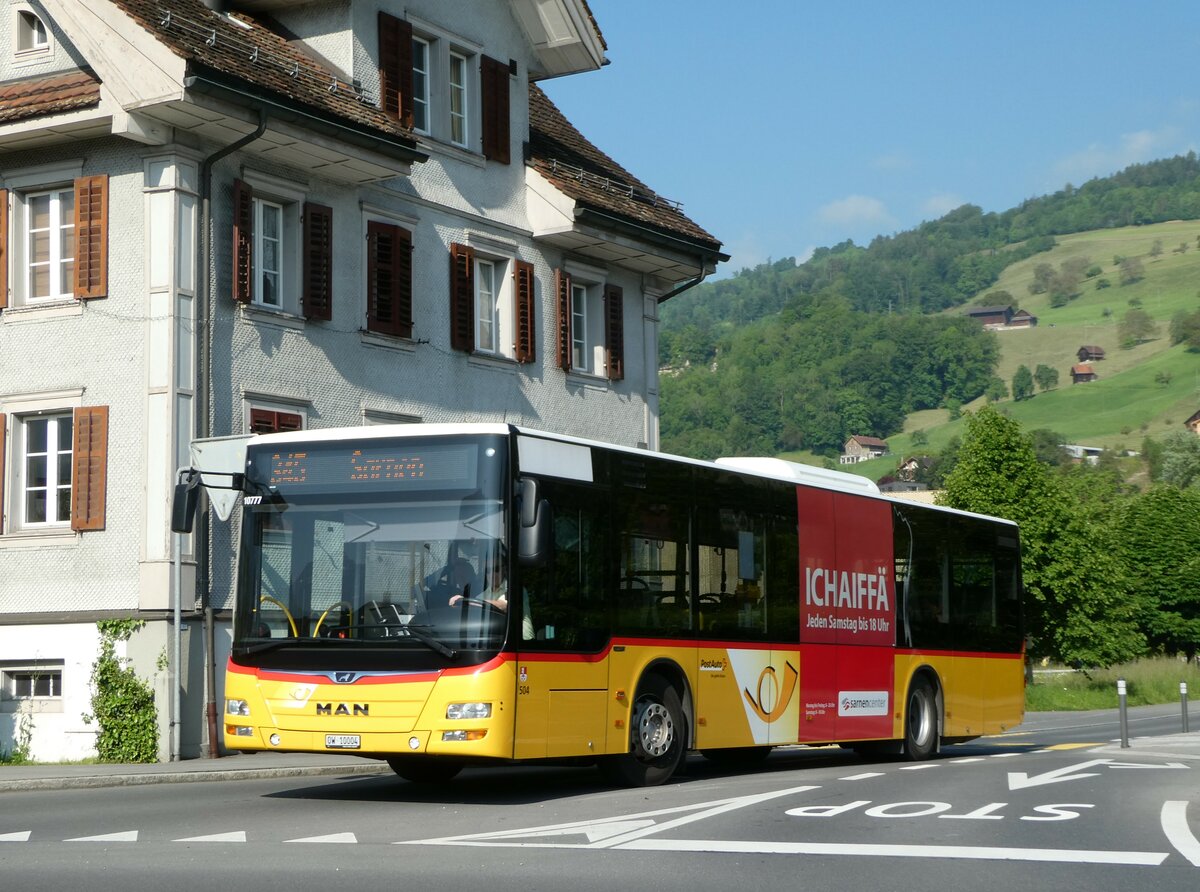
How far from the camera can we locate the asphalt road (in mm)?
9188

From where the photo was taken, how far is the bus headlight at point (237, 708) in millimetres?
13875

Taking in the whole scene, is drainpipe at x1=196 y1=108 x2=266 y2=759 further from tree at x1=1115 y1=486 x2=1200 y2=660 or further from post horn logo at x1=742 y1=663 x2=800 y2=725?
tree at x1=1115 y1=486 x2=1200 y2=660

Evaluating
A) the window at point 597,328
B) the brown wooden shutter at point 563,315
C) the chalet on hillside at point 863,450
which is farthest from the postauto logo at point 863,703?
the chalet on hillside at point 863,450

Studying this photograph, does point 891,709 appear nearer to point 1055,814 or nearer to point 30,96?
point 1055,814

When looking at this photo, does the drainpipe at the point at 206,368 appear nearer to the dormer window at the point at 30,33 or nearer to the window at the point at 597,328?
the dormer window at the point at 30,33

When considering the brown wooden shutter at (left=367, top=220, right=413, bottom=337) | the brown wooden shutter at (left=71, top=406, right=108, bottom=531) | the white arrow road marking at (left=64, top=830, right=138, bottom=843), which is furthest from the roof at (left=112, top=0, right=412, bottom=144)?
the white arrow road marking at (left=64, top=830, right=138, bottom=843)

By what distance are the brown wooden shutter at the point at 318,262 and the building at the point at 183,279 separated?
0.13 feet

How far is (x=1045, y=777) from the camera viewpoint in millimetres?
17078

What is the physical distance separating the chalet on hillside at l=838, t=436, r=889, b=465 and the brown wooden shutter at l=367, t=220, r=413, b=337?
170334mm

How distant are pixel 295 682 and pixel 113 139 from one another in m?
10.8

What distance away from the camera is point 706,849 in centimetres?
1037

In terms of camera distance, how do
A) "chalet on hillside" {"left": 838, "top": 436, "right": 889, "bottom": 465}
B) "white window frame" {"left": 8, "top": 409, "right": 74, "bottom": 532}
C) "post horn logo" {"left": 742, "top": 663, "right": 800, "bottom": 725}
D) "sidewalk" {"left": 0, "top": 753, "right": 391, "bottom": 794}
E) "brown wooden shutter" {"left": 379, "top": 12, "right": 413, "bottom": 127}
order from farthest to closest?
"chalet on hillside" {"left": 838, "top": 436, "right": 889, "bottom": 465} → "brown wooden shutter" {"left": 379, "top": 12, "right": 413, "bottom": 127} → "white window frame" {"left": 8, "top": 409, "right": 74, "bottom": 532} → "sidewalk" {"left": 0, "top": 753, "right": 391, "bottom": 794} → "post horn logo" {"left": 742, "top": 663, "right": 800, "bottom": 725}

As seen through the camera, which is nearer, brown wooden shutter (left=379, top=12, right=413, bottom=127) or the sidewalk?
the sidewalk

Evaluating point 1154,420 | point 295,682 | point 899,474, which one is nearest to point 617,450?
point 295,682
